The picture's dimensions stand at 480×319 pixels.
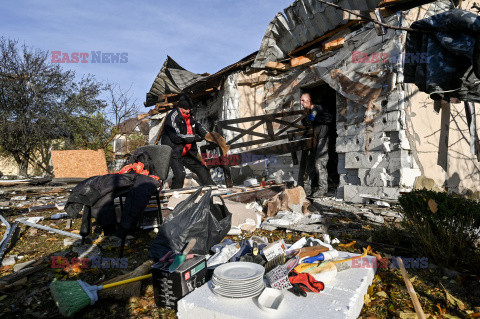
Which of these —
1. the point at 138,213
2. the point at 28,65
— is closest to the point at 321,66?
the point at 138,213

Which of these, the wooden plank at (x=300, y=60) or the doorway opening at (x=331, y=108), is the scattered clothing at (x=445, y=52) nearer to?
the wooden plank at (x=300, y=60)

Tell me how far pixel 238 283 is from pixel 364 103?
5282 millimetres

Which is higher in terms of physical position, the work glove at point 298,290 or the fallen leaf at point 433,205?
the fallen leaf at point 433,205

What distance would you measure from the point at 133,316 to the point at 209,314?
721mm

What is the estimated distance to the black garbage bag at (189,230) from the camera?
2.84m

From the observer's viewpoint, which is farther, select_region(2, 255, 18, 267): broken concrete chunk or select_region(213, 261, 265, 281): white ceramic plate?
select_region(2, 255, 18, 267): broken concrete chunk

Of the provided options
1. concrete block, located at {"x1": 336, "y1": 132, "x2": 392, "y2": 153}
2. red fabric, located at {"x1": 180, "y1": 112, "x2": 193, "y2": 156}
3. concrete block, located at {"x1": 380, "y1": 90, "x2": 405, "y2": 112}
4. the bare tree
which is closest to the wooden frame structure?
concrete block, located at {"x1": 336, "y1": 132, "x2": 392, "y2": 153}

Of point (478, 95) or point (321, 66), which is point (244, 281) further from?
point (321, 66)

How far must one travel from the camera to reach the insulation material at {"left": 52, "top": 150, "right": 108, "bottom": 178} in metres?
6.47

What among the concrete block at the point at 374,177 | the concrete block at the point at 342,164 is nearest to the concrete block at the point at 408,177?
the concrete block at the point at 374,177

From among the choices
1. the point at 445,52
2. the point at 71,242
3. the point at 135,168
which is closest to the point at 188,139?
the point at 135,168

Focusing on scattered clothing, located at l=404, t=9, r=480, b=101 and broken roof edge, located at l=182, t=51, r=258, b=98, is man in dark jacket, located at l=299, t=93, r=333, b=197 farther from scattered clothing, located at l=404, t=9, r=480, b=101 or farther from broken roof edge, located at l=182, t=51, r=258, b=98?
scattered clothing, located at l=404, t=9, r=480, b=101

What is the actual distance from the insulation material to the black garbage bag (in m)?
4.88

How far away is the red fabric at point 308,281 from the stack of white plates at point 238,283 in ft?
0.78
